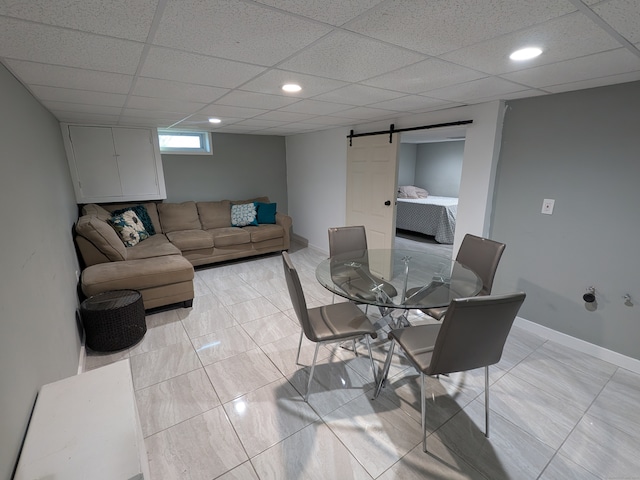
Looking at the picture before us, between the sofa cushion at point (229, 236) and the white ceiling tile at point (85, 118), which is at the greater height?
the white ceiling tile at point (85, 118)

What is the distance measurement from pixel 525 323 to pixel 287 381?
2.23 metres

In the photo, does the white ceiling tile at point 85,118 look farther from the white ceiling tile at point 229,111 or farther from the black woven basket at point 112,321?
the black woven basket at point 112,321

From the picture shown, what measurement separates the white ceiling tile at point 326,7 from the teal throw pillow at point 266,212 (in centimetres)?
390

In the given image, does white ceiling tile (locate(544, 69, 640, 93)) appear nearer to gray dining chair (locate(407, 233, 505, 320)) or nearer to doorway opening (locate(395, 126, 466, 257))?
gray dining chair (locate(407, 233, 505, 320))

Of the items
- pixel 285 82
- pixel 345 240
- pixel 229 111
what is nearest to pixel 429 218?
pixel 345 240

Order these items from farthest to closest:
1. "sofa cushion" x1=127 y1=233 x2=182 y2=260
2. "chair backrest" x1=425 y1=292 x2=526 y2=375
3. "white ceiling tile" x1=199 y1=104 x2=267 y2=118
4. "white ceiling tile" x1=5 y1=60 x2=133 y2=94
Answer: "sofa cushion" x1=127 y1=233 x2=182 y2=260 → "white ceiling tile" x1=199 y1=104 x2=267 y2=118 → "white ceiling tile" x1=5 y1=60 x2=133 y2=94 → "chair backrest" x1=425 y1=292 x2=526 y2=375

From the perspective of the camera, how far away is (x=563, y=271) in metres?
2.38

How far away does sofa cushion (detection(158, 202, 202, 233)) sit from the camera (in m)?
4.40

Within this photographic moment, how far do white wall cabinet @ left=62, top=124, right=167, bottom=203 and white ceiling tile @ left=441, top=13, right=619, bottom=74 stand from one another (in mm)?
4044

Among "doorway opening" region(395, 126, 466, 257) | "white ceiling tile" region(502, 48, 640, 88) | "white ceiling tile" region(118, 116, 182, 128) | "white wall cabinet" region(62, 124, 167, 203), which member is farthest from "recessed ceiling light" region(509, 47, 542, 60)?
"white wall cabinet" region(62, 124, 167, 203)

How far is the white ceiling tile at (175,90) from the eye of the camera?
188cm

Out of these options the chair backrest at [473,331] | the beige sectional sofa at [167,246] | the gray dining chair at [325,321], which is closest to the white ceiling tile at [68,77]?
the beige sectional sofa at [167,246]

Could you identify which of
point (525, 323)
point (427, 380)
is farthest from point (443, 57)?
point (525, 323)

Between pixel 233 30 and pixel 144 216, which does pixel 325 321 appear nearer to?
pixel 233 30
